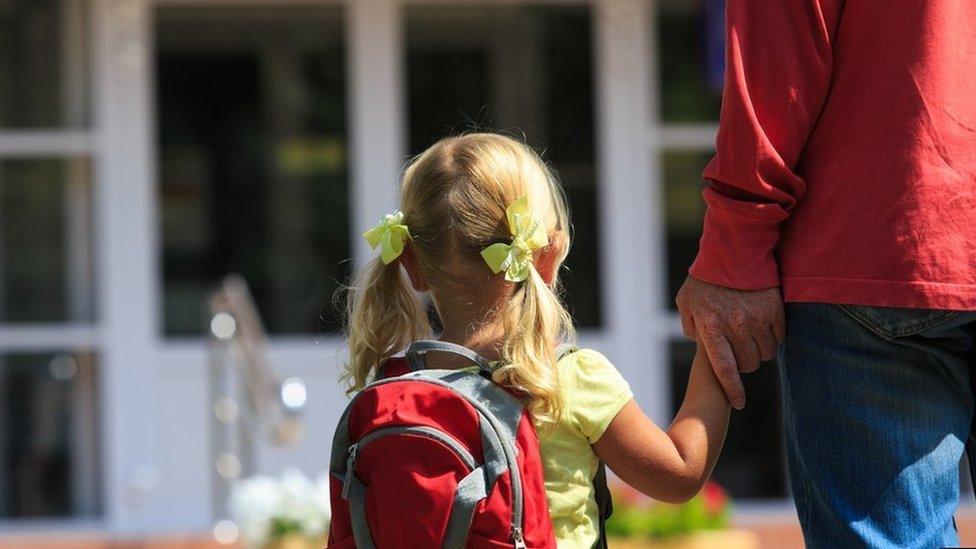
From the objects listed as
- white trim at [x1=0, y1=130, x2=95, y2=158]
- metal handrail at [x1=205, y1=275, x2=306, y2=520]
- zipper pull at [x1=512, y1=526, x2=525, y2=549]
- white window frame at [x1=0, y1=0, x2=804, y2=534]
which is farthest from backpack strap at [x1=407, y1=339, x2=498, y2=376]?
white trim at [x1=0, y1=130, x2=95, y2=158]

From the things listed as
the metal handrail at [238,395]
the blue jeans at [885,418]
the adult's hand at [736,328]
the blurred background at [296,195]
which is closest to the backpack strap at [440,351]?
the adult's hand at [736,328]

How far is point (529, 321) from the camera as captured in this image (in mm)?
2297

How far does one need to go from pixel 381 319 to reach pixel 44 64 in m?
4.90

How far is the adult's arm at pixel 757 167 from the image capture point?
2.36 metres

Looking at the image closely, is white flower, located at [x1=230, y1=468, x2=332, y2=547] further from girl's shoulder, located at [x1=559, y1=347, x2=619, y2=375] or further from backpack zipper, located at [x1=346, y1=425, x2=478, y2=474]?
backpack zipper, located at [x1=346, y1=425, x2=478, y2=474]

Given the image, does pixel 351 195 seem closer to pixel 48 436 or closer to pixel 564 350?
pixel 48 436

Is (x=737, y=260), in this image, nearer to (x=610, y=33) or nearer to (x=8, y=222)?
(x=610, y=33)

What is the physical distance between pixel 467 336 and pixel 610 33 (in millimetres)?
4836

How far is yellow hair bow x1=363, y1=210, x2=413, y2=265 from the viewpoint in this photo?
7.67 ft

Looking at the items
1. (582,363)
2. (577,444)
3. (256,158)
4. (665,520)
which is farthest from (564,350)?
(256,158)

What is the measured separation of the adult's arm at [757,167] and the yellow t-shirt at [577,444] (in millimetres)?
201

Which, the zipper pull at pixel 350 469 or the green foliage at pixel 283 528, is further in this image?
the green foliage at pixel 283 528

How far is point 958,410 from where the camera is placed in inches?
92.4

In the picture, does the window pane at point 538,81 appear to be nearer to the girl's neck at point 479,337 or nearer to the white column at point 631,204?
the white column at point 631,204
